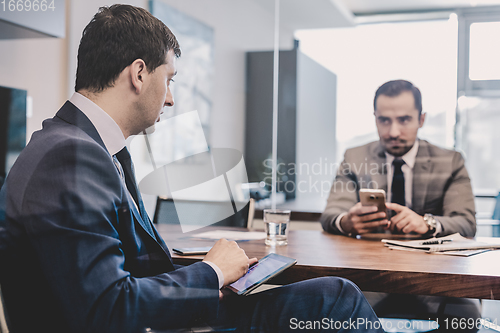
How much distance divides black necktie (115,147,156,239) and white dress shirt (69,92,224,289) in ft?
0.28

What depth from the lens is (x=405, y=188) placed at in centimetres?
229

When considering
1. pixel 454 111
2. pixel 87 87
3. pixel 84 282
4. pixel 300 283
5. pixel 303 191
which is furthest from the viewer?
pixel 303 191

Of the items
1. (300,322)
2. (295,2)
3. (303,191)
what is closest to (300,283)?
(300,322)

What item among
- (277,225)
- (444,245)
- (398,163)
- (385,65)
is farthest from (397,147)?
(277,225)

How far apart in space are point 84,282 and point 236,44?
212 centimetres

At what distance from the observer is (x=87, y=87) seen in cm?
93

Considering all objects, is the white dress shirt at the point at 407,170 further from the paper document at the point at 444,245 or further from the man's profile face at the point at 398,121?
the paper document at the point at 444,245

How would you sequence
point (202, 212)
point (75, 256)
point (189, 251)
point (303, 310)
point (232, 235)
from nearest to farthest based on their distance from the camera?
point (75, 256) → point (303, 310) → point (189, 251) → point (232, 235) → point (202, 212)

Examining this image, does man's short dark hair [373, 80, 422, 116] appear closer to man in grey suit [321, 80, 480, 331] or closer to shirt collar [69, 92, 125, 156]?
man in grey suit [321, 80, 480, 331]

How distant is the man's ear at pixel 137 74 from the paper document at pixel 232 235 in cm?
70

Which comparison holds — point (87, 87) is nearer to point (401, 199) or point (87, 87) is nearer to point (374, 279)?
point (374, 279)

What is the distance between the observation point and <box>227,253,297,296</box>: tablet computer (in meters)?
0.92

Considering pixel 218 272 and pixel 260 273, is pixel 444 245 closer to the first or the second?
pixel 260 273

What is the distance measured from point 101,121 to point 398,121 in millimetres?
1734
